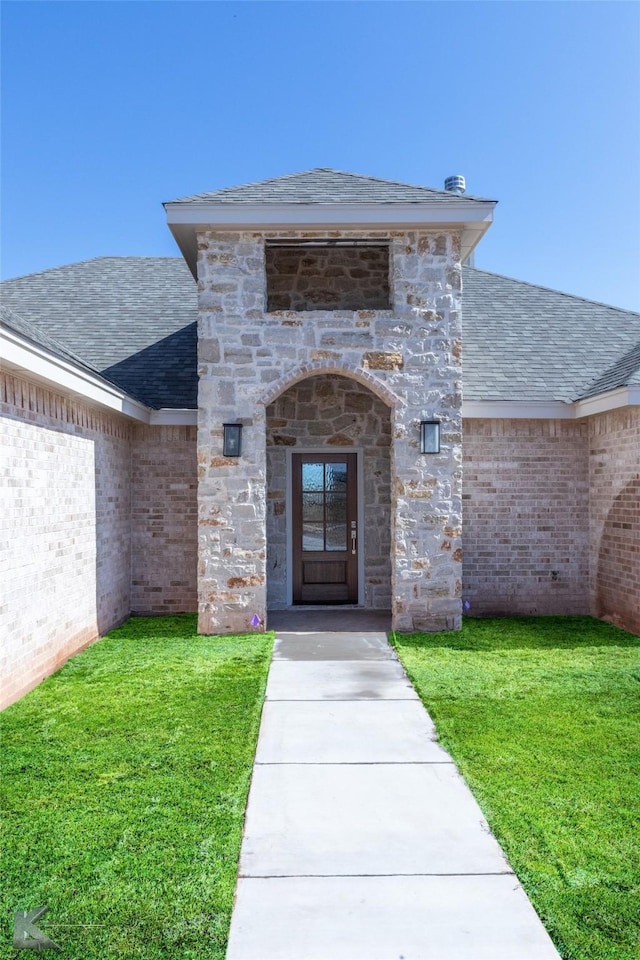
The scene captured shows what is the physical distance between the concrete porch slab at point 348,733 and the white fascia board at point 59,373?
11.0ft

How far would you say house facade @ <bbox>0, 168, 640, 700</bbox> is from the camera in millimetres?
7352

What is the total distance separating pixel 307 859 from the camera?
3164 millimetres

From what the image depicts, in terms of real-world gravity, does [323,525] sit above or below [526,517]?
below

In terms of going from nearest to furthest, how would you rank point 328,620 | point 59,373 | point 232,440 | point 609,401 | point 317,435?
1. point 59,373
2. point 232,440
3. point 609,401
4. point 328,620
5. point 317,435

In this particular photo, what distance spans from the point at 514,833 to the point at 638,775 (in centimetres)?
116

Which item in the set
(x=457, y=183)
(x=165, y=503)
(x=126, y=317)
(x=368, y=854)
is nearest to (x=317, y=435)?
(x=165, y=503)

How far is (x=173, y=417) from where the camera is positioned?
872cm

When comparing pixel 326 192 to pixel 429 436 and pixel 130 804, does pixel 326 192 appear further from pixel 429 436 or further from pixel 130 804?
pixel 130 804

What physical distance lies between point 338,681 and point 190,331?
689 cm

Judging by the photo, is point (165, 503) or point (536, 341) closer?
point (165, 503)

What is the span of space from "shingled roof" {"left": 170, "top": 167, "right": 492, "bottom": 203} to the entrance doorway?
3.41m

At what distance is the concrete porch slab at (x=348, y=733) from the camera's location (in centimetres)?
435

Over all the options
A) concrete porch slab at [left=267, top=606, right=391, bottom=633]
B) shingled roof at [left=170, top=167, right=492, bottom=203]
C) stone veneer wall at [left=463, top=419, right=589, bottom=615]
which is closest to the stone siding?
shingled roof at [left=170, top=167, right=492, bottom=203]

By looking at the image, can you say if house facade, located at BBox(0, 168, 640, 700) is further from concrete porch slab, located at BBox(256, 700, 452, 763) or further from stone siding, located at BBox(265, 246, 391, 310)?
concrete porch slab, located at BBox(256, 700, 452, 763)
